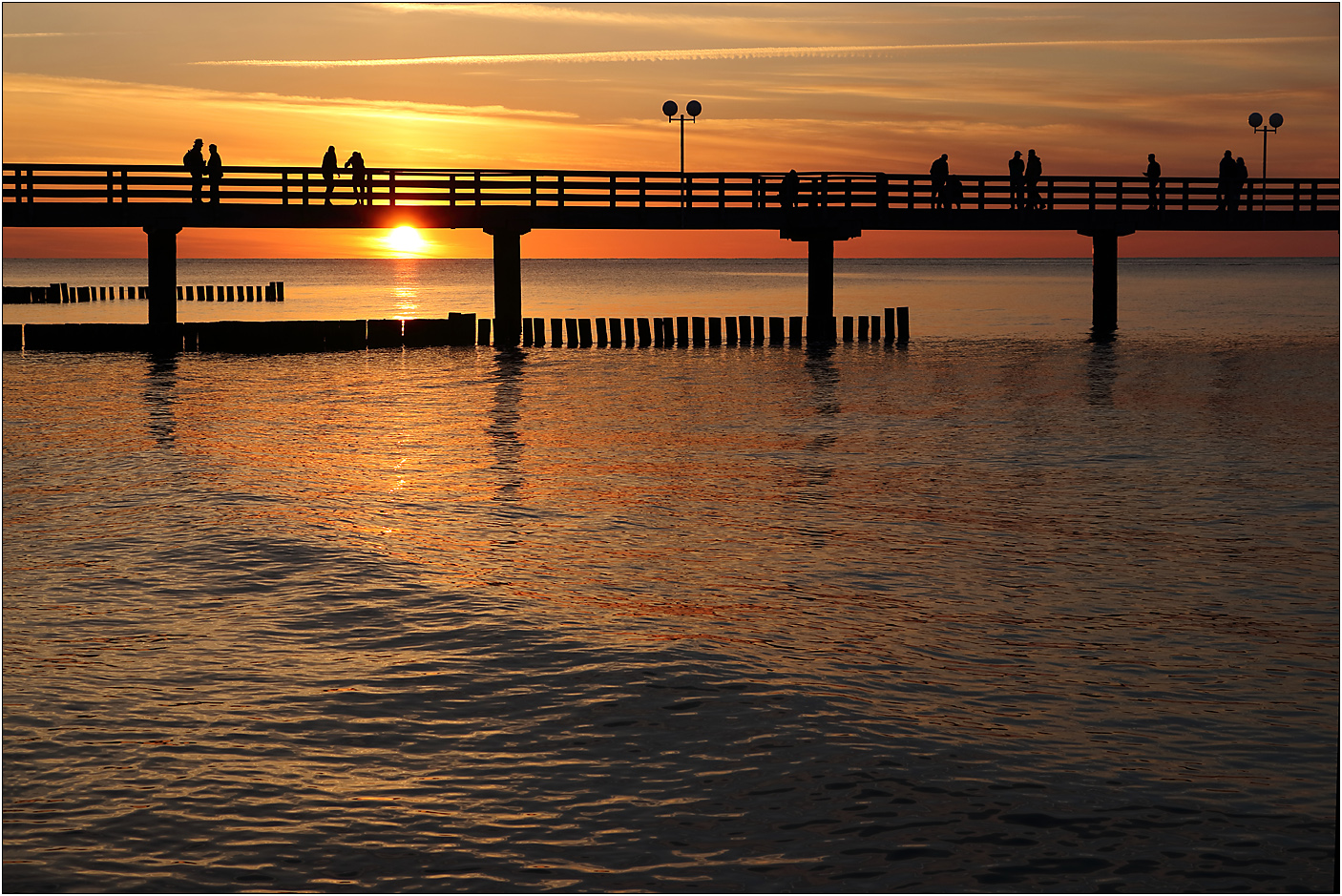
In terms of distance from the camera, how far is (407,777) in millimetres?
8172

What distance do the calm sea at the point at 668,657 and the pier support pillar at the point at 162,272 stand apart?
15.0m

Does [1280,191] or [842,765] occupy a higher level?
[1280,191]

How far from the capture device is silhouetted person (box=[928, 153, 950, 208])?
4031cm

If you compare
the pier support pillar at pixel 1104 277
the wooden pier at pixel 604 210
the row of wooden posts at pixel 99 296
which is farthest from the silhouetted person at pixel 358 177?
the row of wooden posts at pixel 99 296

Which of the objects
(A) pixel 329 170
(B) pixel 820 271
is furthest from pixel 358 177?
(B) pixel 820 271

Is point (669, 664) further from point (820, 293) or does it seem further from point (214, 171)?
point (820, 293)

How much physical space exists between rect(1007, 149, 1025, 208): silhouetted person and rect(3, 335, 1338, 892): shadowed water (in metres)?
19.4

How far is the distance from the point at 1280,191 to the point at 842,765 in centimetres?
4000

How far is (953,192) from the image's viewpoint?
132ft

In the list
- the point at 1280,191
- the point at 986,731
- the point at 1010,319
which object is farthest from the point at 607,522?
the point at 1010,319

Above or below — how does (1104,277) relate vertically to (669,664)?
above

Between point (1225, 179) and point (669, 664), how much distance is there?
37411 mm

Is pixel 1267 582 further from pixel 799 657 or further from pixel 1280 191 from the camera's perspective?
pixel 1280 191

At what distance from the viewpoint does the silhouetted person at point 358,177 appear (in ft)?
122
